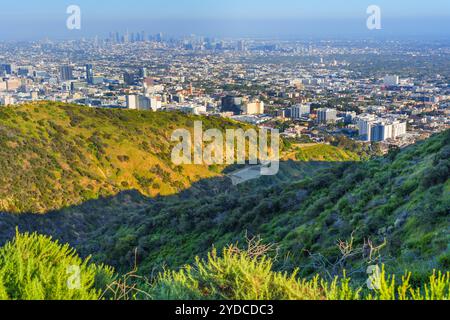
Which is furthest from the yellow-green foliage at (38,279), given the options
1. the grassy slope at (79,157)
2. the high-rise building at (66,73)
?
the high-rise building at (66,73)

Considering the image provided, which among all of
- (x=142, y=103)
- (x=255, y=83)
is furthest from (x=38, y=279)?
(x=255, y=83)

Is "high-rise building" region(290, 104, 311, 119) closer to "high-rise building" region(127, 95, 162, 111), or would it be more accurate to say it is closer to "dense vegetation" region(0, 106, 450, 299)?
"high-rise building" region(127, 95, 162, 111)

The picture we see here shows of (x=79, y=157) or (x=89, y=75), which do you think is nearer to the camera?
(x=79, y=157)

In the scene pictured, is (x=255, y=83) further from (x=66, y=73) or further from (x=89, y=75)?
(x=66, y=73)

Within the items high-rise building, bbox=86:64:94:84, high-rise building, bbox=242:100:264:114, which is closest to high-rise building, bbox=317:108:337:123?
high-rise building, bbox=242:100:264:114

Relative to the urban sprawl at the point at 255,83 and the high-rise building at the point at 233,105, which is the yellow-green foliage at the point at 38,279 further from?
the high-rise building at the point at 233,105

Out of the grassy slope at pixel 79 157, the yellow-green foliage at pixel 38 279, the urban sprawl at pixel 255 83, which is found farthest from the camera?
the urban sprawl at pixel 255 83

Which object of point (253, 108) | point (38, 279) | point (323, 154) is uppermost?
point (38, 279)

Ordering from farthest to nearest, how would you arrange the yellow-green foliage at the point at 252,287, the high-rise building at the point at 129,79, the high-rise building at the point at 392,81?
the high-rise building at the point at 129,79 → the high-rise building at the point at 392,81 → the yellow-green foliage at the point at 252,287
